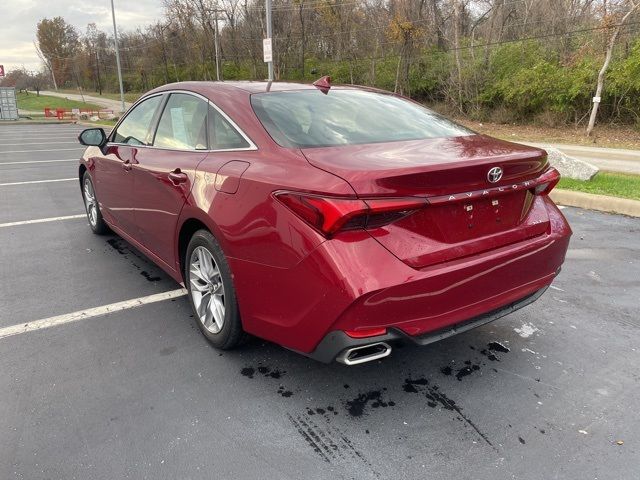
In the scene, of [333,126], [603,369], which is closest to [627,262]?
[603,369]

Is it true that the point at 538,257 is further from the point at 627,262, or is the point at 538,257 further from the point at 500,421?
the point at 627,262

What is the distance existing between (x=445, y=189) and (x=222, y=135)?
1.38m

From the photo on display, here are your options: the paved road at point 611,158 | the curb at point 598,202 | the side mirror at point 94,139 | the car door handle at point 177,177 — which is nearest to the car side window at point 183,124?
the car door handle at point 177,177

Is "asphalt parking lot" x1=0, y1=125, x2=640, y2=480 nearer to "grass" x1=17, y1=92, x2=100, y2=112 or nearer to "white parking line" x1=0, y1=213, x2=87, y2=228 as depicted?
"white parking line" x1=0, y1=213, x2=87, y2=228

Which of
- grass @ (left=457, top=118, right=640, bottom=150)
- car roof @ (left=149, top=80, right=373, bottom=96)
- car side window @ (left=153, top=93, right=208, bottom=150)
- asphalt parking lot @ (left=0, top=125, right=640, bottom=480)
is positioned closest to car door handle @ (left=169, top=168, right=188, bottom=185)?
car side window @ (left=153, top=93, right=208, bottom=150)

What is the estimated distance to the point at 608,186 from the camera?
24.2ft

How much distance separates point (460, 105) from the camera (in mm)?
28406

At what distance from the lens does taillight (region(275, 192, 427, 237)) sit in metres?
2.09

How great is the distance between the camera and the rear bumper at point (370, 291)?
2104mm

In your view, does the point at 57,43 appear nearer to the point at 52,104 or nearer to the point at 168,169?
the point at 52,104

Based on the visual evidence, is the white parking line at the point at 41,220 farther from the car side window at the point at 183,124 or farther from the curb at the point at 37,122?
the curb at the point at 37,122

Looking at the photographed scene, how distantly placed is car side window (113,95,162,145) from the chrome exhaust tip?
2480 mm

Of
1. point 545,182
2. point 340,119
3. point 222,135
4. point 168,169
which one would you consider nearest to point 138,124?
point 168,169

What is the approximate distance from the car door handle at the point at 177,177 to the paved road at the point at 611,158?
1070 cm
